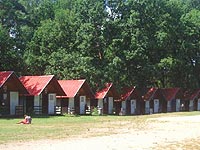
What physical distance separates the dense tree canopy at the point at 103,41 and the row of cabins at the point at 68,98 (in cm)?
231

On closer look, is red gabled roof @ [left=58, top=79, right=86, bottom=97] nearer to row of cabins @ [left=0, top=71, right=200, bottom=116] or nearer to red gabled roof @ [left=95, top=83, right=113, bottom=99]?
row of cabins @ [left=0, top=71, right=200, bottom=116]

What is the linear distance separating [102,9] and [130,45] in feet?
Result: 21.2

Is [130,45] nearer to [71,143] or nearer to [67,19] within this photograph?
[67,19]

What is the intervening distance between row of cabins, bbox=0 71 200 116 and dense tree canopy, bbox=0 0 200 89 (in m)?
2.31

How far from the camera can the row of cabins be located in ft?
159

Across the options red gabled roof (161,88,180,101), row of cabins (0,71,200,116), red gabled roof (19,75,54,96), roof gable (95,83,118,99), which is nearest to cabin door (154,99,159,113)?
row of cabins (0,71,200,116)

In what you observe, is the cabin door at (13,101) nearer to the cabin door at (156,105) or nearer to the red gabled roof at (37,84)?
the red gabled roof at (37,84)

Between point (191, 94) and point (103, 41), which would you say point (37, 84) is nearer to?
point (103, 41)

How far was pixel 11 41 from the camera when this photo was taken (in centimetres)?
6419

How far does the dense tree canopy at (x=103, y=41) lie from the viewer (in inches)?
2464

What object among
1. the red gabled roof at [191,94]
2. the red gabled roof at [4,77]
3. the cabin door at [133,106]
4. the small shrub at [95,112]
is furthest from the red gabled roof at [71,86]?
the red gabled roof at [191,94]

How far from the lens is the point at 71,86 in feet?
186

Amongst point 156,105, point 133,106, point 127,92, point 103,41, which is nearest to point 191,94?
point 156,105

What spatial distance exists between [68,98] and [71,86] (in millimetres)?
1623
